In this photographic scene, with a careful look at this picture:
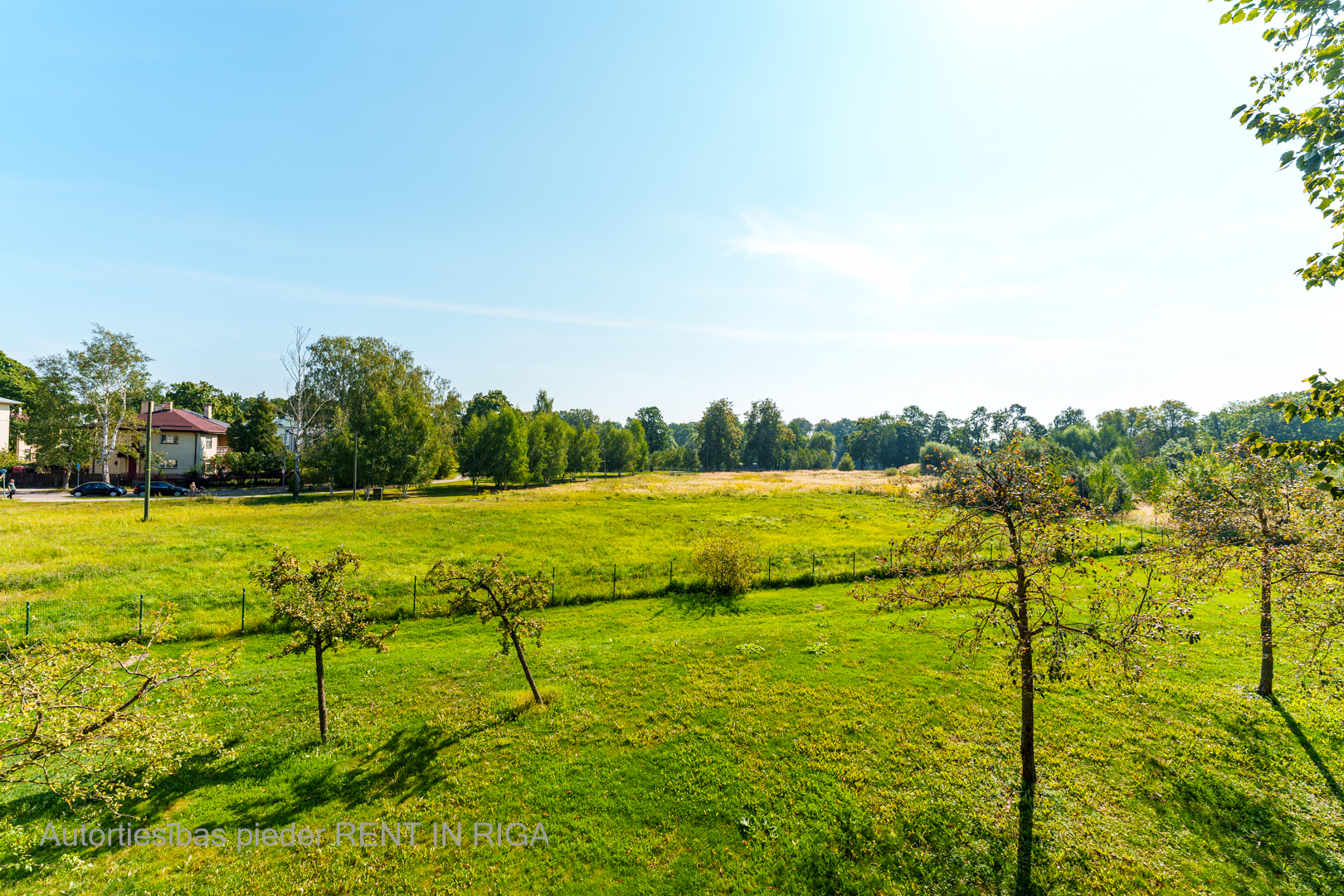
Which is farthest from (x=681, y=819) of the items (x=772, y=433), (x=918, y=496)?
(x=772, y=433)

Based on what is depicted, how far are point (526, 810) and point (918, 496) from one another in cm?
1045

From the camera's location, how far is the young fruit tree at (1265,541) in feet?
31.0

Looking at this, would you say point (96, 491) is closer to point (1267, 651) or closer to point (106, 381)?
point (106, 381)

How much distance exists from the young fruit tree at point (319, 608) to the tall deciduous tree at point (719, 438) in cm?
12827

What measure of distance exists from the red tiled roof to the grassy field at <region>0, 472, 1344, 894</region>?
59801 mm

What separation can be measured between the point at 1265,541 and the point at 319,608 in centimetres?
2228

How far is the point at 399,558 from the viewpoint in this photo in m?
30.4

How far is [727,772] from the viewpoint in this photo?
11070 millimetres

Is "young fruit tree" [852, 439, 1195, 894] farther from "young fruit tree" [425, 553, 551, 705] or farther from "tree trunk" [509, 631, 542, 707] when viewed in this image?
"tree trunk" [509, 631, 542, 707]

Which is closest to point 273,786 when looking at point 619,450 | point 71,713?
point 71,713

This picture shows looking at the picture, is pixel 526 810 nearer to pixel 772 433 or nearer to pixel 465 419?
pixel 465 419

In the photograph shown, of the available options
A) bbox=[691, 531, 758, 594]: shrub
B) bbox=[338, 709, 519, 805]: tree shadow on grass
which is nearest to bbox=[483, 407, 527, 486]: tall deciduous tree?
bbox=[691, 531, 758, 594]: shrub

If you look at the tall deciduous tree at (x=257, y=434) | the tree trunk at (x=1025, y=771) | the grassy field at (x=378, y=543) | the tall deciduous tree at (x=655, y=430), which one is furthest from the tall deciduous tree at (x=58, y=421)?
the tall deciduous tree at (x=655, y=430)

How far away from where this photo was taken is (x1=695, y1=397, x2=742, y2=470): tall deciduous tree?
139 m
